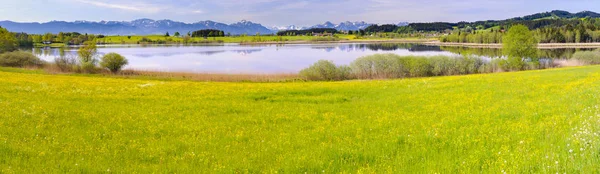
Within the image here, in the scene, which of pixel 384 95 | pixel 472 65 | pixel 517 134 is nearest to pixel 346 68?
pixel 472 65

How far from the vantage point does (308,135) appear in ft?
41.8

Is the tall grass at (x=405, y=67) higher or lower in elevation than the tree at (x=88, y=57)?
lower

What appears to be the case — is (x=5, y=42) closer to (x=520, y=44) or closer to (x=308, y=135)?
(x=308, y=135)

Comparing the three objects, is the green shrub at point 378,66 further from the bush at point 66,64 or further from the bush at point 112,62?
the bush at point 66,64

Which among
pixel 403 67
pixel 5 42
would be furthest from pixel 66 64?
pixel 403 67

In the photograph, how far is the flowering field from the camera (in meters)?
8.49

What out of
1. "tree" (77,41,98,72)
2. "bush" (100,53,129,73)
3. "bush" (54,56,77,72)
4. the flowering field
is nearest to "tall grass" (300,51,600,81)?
"bush" (100,53,129,73)

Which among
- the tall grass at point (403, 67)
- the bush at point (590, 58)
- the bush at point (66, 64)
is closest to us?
the tall grass at point (403, 67)

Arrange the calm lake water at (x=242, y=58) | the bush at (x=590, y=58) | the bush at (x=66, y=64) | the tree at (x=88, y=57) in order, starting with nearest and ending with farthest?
the bush at (x=590, y=58)
the bush at (x=66, y=64)
the tree at (x=88, y=57)
the calm lake water at (x=242, y=58)

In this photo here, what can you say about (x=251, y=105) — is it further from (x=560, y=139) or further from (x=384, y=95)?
(x=560, y=139)

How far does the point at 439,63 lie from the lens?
222 ft

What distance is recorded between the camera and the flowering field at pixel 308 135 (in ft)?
27.9

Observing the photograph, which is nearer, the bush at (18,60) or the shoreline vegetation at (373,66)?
the shoreline vegetation at (373,66)

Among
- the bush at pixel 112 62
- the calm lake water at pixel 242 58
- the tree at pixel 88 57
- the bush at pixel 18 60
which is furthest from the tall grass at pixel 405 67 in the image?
the bush at pixel 18 60
